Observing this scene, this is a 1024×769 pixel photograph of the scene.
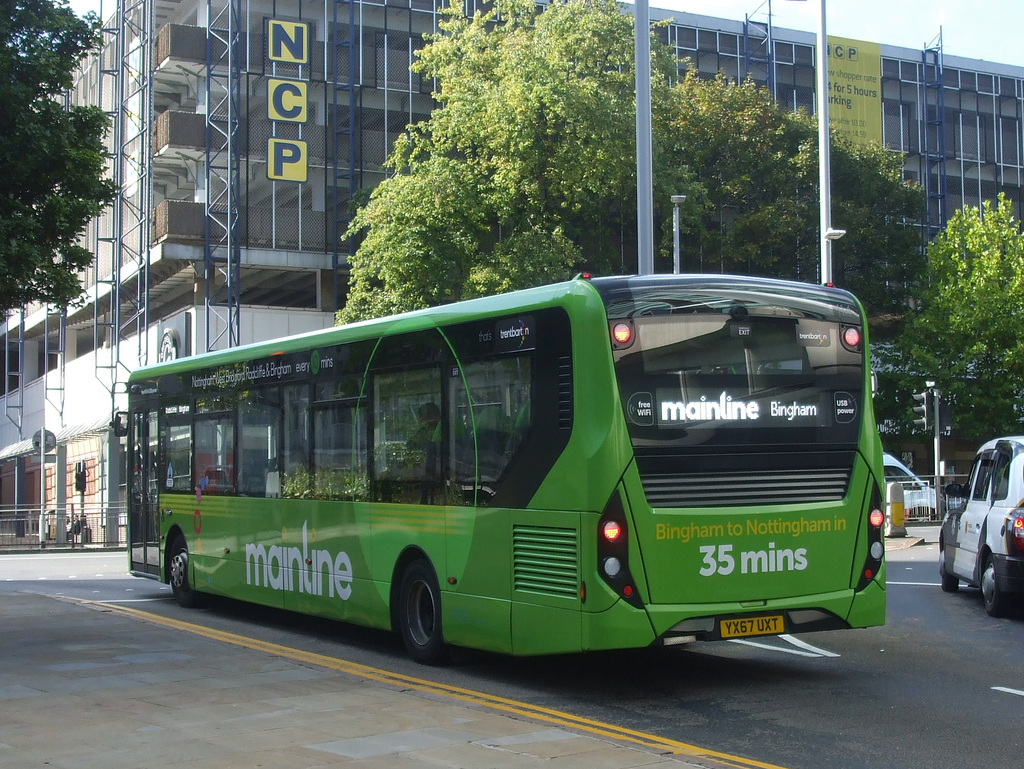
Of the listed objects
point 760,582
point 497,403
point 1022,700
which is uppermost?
point 497,403

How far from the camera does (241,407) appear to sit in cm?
1450

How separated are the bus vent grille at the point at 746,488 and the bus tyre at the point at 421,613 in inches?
94.7

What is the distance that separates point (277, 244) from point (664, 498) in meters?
35.8

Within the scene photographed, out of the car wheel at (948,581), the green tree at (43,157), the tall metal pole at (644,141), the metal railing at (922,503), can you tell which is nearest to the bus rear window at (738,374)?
the green tree at (43,157)

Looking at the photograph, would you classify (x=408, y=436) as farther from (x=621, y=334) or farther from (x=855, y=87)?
(x=855, y=87)

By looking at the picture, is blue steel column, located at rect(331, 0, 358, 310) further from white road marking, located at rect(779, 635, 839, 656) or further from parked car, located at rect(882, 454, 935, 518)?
white road marking, located at rect(779, 635, 839, 656)

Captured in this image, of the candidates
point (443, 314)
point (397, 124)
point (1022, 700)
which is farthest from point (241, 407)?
point (397, 124)

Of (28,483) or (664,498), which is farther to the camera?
(28,483)

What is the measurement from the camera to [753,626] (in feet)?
31.2

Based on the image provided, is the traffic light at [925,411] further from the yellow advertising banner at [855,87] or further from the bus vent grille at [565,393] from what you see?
the yellow advertising banner at [855,87]

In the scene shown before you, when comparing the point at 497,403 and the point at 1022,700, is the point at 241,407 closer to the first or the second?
the point at 497,403

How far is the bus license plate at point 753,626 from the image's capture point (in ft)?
30.8

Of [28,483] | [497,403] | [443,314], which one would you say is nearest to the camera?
[497,403]

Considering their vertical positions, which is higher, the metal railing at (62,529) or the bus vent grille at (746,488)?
the bus vent grille at (746,488)
